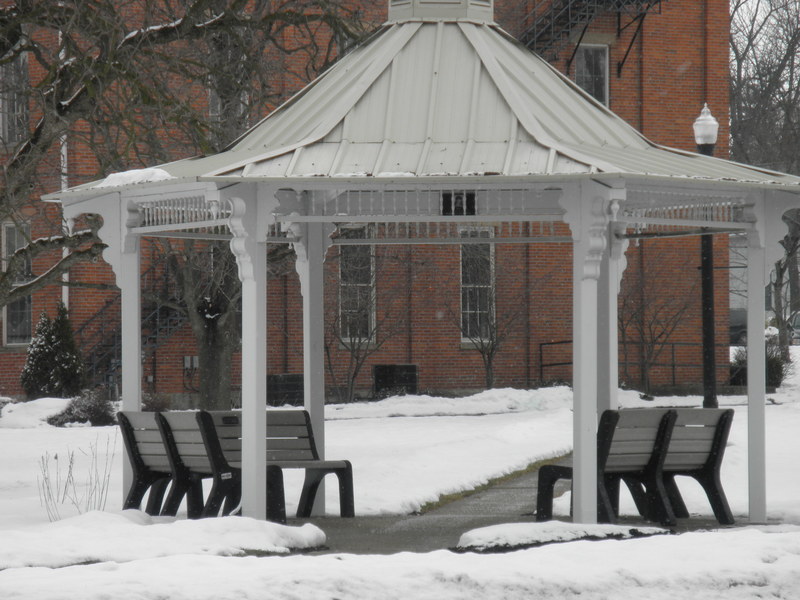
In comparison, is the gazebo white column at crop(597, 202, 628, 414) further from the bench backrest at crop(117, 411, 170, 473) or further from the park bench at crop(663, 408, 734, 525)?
the bench backrest at crop(117, 411, 170, 473)

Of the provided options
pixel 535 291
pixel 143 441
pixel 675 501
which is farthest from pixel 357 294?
pixel 143 441

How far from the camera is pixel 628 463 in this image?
9.70 metres

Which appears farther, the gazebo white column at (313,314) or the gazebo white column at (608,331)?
the gazebo white column at (313,314)

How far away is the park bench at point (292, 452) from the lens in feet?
33.2

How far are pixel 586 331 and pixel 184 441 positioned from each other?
3070mm

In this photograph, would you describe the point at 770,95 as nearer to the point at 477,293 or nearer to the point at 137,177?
the point at 477,293

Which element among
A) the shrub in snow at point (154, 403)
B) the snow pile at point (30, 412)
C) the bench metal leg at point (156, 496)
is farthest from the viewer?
the shrub in snow at point (154, 403)

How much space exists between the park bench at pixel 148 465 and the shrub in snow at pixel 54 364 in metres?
14.2

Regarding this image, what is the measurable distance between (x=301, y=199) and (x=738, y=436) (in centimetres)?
898

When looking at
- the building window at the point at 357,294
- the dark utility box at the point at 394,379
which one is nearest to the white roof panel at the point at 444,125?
the building window at the point at 357,294

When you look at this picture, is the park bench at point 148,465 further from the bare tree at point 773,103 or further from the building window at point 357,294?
the bare tree at point 773,103

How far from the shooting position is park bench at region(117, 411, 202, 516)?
9930mm

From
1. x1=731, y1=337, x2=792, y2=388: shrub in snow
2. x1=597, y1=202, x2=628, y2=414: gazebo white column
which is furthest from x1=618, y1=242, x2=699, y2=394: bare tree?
x1=597, y1=202, x2=628, y2=414: gazebo white column

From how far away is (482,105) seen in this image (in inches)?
374
